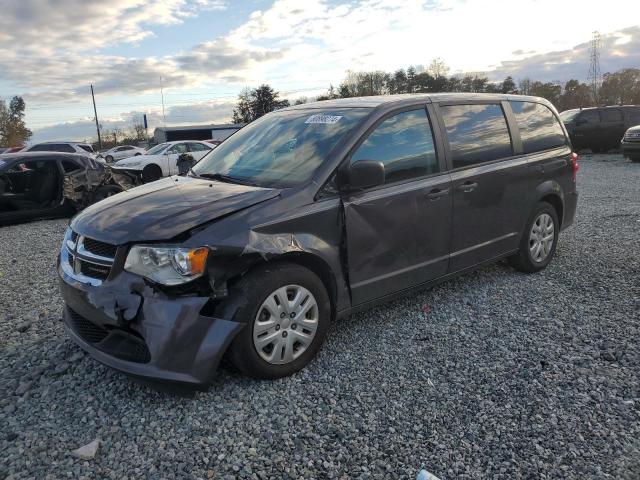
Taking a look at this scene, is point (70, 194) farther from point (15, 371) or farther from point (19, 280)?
point (15, 371)

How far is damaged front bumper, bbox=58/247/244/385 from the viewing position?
9.29 ft

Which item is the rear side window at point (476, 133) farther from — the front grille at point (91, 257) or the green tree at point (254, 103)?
the green tree at point (254, 103)

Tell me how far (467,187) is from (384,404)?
6.98ft

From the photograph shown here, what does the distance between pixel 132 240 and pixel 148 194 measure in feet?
2.58

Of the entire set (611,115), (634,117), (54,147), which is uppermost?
(54,147)

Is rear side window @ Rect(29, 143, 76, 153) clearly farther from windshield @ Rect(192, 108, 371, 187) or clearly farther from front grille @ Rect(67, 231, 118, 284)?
front grille @ Rect(67, 231, 118, 284)

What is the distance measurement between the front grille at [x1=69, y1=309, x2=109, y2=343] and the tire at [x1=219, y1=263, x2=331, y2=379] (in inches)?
32.1

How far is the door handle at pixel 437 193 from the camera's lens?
13.3 ft

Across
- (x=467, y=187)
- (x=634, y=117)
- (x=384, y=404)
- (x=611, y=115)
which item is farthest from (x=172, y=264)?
(x=634, y=117)

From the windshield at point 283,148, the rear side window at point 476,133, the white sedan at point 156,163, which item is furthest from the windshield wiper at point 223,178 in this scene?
the white sedan at point 156,163

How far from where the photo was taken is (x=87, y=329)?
10.6 ft

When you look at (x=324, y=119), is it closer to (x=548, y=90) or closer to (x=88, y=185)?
(x=88, y=185)

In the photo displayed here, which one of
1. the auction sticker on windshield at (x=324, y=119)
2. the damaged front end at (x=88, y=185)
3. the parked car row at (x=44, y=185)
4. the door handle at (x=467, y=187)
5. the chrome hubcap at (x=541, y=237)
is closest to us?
the auction sticker on windshield at (x=324, y=119)

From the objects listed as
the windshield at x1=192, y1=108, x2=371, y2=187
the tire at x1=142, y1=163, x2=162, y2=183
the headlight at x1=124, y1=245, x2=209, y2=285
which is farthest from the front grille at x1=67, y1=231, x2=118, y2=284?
the tire at x1=142, y1=163, x2=162, y2=183
